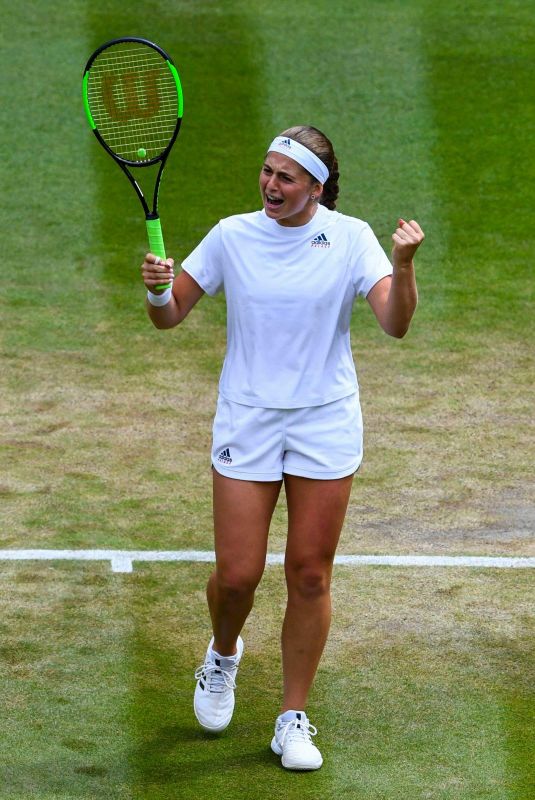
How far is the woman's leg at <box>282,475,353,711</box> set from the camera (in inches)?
216

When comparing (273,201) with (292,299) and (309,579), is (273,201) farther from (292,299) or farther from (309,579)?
(309,579)

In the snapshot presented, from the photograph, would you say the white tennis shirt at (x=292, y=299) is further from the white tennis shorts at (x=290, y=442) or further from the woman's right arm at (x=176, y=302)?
the woman's right arm at (x=176, y=302)

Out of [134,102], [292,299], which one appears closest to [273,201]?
[292,299]

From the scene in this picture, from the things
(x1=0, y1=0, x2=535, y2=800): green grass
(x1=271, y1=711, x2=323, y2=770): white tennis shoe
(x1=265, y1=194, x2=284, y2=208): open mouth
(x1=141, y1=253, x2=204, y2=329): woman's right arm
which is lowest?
(x1=0, y1=0, x2=535, y2=800): green grass

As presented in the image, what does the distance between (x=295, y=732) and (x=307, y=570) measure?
64 cm

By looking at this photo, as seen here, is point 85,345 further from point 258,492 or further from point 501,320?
→ point 258,492

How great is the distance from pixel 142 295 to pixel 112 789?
5943 mm

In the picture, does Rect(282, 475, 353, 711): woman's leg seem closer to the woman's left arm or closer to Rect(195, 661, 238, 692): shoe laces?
Rect(195, 661, 238, 692): shoe laces

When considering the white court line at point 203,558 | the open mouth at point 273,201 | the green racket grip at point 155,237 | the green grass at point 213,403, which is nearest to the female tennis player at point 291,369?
the open mouth at point 273,201

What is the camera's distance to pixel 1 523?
25.2 ft

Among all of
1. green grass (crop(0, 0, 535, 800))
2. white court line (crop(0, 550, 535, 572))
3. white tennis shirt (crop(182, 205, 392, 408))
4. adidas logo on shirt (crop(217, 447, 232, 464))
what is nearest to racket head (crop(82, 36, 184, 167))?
white tennis shirt (crop(182, 205, 392, 408))

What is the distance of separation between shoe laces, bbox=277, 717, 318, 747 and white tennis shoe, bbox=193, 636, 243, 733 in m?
0.27

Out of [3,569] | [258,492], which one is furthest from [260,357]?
[3,569]

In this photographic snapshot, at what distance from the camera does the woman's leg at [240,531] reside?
548 cm
